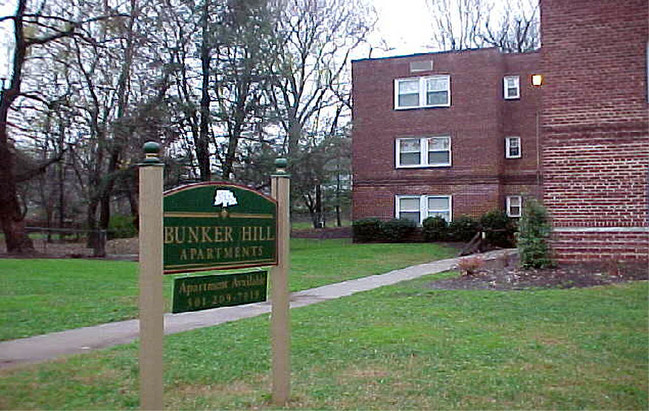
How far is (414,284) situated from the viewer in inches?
636

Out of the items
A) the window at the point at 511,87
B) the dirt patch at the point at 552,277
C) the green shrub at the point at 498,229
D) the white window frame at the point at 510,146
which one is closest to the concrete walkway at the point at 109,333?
Answer: the dirt patch at the point at 552,277

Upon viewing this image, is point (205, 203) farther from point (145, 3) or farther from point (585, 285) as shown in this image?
point (145, 3)

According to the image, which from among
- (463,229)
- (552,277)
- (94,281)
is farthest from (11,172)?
(552,277)

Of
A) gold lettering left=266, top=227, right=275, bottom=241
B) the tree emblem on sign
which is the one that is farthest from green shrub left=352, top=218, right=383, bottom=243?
the tree emblem on sign

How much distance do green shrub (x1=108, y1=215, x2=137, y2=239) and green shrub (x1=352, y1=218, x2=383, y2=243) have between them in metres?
12.1

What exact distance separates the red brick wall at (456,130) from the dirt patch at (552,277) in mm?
16598

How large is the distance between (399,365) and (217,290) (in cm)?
233

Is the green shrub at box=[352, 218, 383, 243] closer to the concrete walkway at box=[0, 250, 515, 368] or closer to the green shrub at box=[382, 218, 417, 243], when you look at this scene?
the green shrub at box=[382, 218, 417, 243]

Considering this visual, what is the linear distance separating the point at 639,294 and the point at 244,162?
20.7 m

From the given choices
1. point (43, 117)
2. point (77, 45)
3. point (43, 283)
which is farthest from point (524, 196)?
point (43, 117)

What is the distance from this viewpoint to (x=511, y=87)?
110 feet

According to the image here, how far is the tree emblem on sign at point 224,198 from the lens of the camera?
6298mm

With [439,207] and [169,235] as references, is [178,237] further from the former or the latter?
[439,207]

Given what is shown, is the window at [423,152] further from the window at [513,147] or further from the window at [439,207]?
the window at [513,147]
